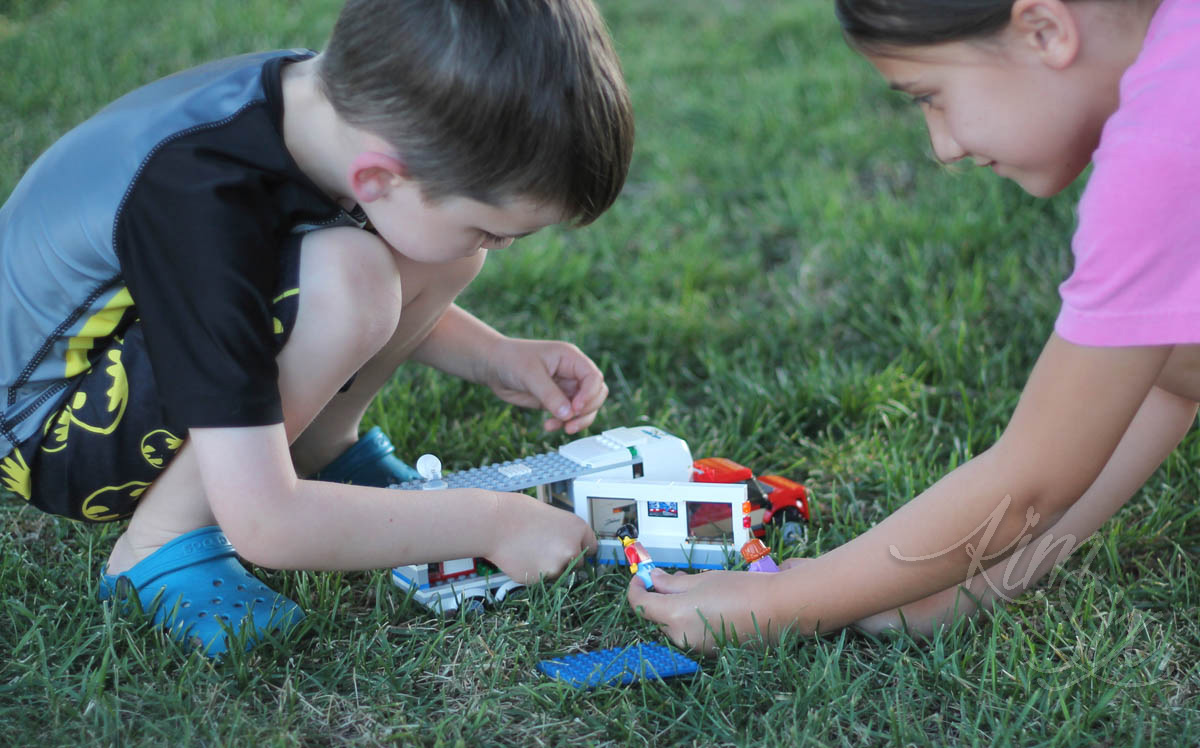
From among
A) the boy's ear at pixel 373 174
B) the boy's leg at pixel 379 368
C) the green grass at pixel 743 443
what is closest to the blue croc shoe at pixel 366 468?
the boy's leg at pixel 379 368

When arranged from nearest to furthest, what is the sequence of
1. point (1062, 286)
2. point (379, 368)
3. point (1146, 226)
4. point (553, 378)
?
A: point (1146, 226), point (1062, 286), point (379, 368), point (553, 378)

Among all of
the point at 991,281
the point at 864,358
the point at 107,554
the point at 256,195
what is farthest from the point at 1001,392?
the point at 107,554

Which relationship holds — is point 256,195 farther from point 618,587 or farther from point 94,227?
point 618,587

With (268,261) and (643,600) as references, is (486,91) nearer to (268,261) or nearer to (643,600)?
(268,261)

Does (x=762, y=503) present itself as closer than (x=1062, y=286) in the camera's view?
No

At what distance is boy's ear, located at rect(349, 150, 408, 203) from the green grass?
55cm

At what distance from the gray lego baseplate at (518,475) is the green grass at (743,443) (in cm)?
16

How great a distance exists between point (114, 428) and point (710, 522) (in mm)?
843

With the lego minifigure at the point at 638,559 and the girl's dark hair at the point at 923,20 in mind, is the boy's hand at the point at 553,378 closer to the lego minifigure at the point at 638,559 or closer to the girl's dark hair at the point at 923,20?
the lego minifigure at the point at 638,559

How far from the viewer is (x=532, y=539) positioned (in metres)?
→ 1.64

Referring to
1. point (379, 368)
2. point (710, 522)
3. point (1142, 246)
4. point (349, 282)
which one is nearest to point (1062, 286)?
point (1142, 246)

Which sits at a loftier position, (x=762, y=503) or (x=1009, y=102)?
(x=1009, y=102)

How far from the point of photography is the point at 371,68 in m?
1.46

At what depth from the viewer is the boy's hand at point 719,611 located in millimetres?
1519
